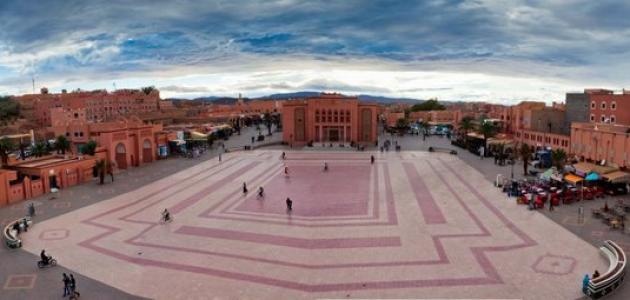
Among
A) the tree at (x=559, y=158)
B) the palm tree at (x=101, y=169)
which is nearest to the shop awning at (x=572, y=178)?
the tree at (x=559, y=158)

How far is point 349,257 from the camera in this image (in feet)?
61.2

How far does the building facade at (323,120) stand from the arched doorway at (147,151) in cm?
2281

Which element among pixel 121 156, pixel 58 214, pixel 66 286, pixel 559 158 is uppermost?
pixel 121 156

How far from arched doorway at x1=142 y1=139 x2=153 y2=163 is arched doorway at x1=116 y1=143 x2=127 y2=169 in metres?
4.01

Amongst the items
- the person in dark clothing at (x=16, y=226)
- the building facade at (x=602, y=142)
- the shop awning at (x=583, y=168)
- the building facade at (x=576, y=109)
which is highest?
the building facade at (x=576, y=109)

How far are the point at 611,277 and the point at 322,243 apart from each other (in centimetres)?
1096

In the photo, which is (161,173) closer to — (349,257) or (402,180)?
(402,180)

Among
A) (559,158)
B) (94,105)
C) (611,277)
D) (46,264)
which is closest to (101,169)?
(46,264)

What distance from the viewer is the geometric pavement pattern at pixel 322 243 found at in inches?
630

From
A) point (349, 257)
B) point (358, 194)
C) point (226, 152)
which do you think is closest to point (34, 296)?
point (349, 257)

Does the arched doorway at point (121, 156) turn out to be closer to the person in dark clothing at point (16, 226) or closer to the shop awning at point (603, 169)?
the person in dark clothing at point (16, 226)

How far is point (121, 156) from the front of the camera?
44781mm

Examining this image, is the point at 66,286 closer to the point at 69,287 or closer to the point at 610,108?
the point at 69,287

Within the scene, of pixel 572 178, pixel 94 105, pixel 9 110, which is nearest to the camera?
pixel 572 178
